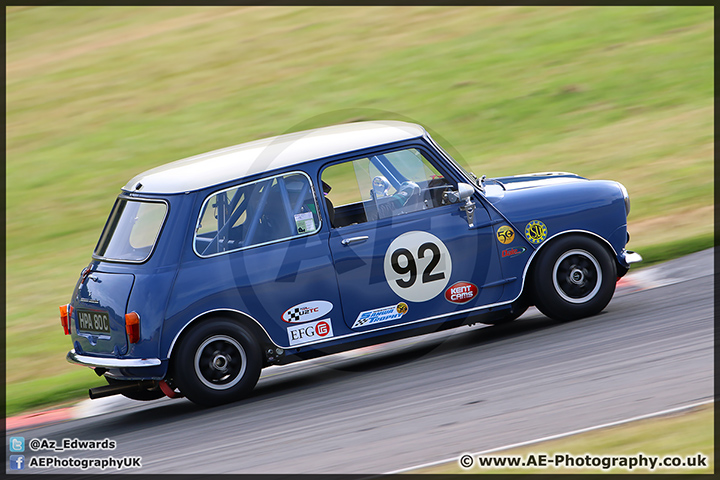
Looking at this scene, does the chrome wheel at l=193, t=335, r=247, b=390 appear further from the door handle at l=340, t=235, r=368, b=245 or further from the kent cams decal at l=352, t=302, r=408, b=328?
the door handle at l=340, t=235, r=368, b=245

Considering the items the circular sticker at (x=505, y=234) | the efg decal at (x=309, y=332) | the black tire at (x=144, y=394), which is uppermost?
the circular sticker at (x=505, y=234)

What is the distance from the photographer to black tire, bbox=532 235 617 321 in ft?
23.6

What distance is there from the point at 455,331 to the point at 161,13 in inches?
802

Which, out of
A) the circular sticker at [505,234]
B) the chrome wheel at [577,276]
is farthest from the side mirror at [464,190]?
the chrome wheel at [577,276]

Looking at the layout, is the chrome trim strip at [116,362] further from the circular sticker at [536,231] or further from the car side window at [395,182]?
the circular sticker at [536,231]

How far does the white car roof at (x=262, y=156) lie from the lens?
22.4 ft

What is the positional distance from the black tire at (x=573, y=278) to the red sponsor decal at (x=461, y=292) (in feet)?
1.96

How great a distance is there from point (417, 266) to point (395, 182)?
760 millimetres

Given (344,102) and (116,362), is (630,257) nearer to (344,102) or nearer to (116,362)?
(116,362)

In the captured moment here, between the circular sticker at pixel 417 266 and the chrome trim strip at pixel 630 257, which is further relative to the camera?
the chrome trim strip at pixel 630 257

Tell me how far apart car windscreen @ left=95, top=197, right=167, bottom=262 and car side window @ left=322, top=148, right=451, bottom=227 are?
147cm

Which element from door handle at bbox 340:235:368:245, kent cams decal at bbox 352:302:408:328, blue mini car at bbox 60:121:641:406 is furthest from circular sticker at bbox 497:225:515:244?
door handle at bbox 340:235:368:245
